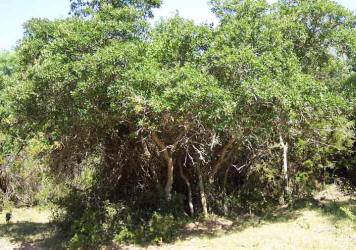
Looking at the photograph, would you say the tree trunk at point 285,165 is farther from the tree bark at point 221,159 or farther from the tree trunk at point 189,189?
the tree trunk at point 189,189

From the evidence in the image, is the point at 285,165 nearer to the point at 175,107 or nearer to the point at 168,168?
the point at 168,168

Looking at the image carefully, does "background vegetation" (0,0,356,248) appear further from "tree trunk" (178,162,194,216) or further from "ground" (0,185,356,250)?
"ground" (0,185,356,250)

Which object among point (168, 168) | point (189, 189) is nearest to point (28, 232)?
point (168, 168)

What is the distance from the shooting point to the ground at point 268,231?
698 cm

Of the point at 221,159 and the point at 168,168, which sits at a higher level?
the point at 221,159

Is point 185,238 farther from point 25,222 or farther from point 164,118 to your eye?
point 25,222

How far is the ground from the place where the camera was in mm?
6980

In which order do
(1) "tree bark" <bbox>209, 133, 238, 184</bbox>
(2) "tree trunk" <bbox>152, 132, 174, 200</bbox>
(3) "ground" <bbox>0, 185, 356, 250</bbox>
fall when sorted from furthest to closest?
(1) "tree bark" <bbox>209, 133, 238, 184</bbox> < (2) "tree trunk" <bbox>152, 132, 174, 200</bbox> < (3) "ground" <bbox>0, 185, 356, 250</bbox>

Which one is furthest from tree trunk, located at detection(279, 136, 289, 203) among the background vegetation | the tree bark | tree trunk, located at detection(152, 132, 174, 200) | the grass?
the grass

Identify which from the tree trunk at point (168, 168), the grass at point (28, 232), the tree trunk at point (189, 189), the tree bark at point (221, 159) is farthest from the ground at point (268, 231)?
the tree bark at point (221, 159)

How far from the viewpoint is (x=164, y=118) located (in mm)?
6871

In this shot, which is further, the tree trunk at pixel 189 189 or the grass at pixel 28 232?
the tree trunk at pixel 189 189

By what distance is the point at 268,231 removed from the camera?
792 cm

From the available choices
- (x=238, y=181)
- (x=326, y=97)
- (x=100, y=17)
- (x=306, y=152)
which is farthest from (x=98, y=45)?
(x=306, y=152)
